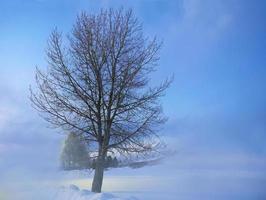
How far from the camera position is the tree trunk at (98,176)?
16.6 metres

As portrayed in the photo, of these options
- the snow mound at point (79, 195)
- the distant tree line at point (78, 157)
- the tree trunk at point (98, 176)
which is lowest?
the snow mound at point (79, 195)

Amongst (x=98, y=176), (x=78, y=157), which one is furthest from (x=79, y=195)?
(x=78, y=157)

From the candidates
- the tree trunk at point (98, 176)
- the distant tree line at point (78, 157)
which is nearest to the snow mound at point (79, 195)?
the tree trunk at point (98, 176)

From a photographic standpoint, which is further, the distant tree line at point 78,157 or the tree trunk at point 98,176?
the distant tree line at point 78,157

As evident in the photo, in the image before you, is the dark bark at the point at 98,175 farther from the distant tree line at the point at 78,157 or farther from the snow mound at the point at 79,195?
the snow mound at the point at 79,195

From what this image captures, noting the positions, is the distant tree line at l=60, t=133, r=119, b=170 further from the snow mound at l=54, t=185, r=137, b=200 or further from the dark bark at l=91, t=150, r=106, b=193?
the snow mound at l=54, t=185, r=137, b=200

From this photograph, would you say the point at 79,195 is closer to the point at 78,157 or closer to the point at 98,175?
the point at 98,175

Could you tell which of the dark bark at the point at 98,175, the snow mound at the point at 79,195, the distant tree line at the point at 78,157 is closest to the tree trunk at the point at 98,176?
the dark bark at the point at 98,175

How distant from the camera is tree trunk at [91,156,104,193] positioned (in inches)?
655

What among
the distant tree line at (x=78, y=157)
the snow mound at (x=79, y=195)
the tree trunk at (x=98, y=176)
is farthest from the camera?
the distant tree line at (x=78, y=157)

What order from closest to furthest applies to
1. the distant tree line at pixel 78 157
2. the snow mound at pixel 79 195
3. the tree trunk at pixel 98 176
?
the snow mound at pixel 79 195
the tree trunk at pixel 98 176
the distant tree line at pixel 78 157

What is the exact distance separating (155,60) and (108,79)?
2185 mm

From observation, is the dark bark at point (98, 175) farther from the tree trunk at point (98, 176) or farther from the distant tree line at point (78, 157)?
the distant tree line at point (78, 157)

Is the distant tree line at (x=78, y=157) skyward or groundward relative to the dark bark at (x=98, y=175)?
skyward
